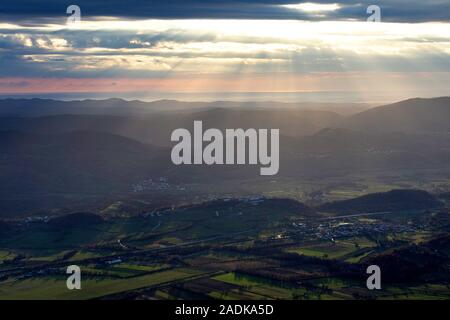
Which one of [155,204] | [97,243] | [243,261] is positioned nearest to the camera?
[243,261]

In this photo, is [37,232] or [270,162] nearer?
[37,232]

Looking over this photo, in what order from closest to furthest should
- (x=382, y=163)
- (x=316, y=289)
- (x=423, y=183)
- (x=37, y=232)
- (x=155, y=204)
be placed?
(x=316, y=289) → (x=37, y=232) → (x=155, y=204) → (x=423, y=183) → (x=382, y=163)

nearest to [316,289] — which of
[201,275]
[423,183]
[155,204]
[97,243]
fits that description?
[201,275]

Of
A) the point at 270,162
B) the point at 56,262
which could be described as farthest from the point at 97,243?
the point at 270,162

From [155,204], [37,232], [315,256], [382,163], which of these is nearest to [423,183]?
[382,163]

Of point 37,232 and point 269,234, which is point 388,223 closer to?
point 269,234

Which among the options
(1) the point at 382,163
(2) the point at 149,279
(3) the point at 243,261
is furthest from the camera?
(1) the point at 382,163

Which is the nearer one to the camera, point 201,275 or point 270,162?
point 201,275

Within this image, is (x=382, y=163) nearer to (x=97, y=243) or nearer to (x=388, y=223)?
(x=388, y=223)

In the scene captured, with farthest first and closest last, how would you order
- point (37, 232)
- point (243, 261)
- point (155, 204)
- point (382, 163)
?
point (382, 163) → point (155, 204) → point (37, 232) → point (243, 261)
